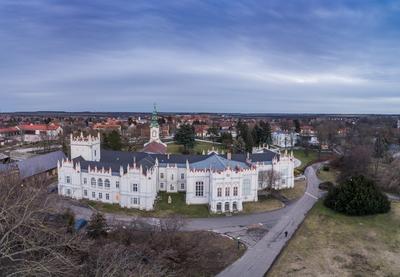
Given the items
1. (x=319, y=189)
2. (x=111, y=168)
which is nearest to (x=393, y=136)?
(x=319, y=189)

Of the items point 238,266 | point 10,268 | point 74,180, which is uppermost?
point 10,268

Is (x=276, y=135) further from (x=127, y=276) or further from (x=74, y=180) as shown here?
(x=127, y=276)

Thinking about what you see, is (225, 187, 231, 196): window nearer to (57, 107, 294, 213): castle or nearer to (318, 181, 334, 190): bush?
(57, 107, 294, 213): castle

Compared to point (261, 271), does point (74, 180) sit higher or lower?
higher

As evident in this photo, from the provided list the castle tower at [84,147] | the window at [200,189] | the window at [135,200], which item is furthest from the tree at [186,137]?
the window at [135,200]

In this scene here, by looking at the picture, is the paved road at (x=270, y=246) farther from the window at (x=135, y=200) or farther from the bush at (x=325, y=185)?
the window at (x=135, y=200)

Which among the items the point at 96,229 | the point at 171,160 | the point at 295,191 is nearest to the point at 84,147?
the point at 171,160
